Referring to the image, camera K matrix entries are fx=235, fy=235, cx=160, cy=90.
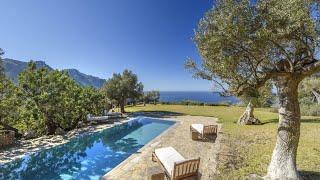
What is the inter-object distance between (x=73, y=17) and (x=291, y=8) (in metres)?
29.8

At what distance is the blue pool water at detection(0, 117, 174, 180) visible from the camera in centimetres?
1254

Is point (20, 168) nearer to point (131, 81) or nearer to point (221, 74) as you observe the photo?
point (221, 74)

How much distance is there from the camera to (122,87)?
1480 inches

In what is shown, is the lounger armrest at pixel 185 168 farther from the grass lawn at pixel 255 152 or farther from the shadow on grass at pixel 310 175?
the shadow on grass at pixel 310 175

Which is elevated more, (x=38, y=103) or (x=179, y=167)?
(x=38, y=103)

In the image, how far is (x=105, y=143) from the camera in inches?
777

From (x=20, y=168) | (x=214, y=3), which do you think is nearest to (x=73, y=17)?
(x=20, y=168)

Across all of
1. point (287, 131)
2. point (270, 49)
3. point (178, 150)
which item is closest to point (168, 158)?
point (178, 150)

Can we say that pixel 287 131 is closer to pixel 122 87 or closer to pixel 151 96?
pixel 122 87

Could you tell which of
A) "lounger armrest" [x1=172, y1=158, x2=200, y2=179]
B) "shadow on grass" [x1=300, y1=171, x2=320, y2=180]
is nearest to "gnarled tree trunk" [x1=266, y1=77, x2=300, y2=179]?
"shadow on grass" [x1=300, y1=171, x2=320, y2=180]

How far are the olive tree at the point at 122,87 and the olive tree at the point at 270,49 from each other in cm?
2918

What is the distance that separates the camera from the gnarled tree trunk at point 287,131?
27.8 feet

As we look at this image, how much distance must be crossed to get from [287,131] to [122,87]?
30993mm

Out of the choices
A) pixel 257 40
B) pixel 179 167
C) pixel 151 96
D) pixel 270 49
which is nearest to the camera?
pixel 257 40
